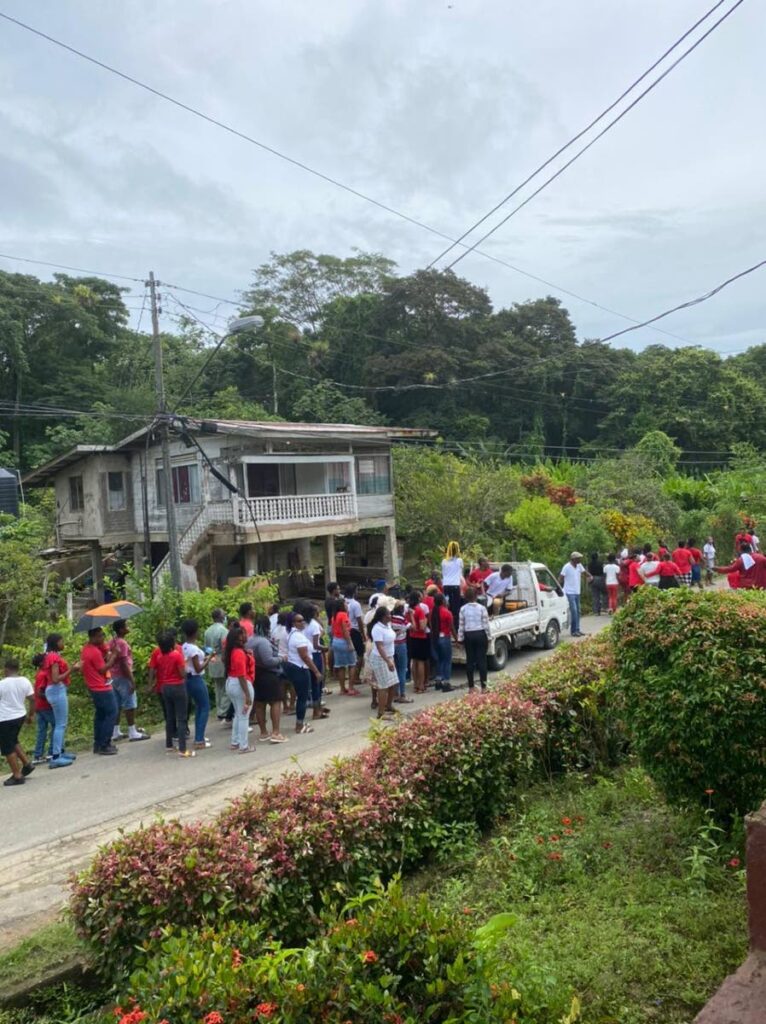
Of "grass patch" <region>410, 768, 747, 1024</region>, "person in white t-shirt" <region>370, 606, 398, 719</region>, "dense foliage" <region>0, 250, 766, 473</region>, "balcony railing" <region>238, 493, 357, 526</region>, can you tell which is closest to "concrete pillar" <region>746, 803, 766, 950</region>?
"grass patch" <region>410, 768, 747, 1024</region>

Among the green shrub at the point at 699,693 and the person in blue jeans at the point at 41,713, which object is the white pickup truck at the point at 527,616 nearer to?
the person in blue jeans at the point at 41,713

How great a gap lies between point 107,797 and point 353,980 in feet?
19.3

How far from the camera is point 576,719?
21.9ft

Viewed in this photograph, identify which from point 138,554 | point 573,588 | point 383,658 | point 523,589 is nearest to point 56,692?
point 383,658

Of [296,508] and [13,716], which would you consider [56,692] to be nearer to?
[13,716]

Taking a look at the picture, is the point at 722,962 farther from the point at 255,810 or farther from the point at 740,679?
the point at 255,810

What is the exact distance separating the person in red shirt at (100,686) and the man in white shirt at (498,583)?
637 centimetres

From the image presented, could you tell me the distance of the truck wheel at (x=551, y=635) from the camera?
14.1 metres

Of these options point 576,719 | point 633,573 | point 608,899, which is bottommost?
point 608,899

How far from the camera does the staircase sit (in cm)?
2162

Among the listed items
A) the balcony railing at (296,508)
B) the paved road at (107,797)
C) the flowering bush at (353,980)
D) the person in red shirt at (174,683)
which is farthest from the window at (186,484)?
the flowering bush at (353,980)

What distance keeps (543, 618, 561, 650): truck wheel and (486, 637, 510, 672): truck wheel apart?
5.26ft

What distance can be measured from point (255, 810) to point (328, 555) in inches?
778

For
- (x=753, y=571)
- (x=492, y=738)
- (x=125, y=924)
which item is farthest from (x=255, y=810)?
(x=753, y=571)
